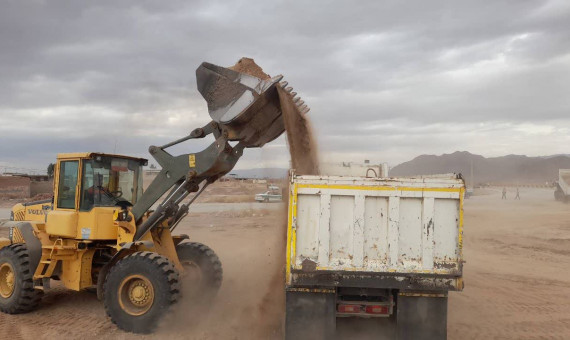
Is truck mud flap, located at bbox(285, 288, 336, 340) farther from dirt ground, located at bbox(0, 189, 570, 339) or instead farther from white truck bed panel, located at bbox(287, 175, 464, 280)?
dirt ground, located at bbox(0, 189, 570, 339)

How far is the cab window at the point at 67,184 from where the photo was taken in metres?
7.83

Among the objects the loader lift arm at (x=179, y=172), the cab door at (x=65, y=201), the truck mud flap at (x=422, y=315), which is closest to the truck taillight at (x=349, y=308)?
the truck mud flap at (x=422, y=315)

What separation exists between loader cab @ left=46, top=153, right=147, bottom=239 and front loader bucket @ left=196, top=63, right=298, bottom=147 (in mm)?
2265

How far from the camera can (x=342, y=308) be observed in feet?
19.6

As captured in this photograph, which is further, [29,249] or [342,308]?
[29,249]

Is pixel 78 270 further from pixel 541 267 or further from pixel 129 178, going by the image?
pixel 541 267

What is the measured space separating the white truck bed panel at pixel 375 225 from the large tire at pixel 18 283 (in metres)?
4.86

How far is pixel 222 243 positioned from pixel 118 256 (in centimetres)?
925

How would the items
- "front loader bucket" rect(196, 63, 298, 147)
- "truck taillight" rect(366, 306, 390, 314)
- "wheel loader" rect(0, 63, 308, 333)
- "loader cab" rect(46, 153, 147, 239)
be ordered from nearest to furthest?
"truck taillight" rect(366, 306, 390, 314), "front loader bucket" rect(196, 63, 298, 147), "wheel loader" rect(0, 63, 308, 333), "loader cab" rect(46, 153, 147, 239)

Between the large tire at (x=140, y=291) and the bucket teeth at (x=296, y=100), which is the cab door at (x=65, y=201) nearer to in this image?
the large tire at (x=140, y=291)

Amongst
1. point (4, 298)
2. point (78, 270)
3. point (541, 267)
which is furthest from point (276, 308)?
point (541, 267)

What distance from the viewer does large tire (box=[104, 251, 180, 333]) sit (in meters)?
6.88

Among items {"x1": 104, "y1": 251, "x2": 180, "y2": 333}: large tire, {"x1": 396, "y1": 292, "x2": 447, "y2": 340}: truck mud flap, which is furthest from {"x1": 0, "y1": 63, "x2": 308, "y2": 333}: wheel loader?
{"x1": 396, "y1": 292, "x2": 447, "y2": 340}: truck mud flap

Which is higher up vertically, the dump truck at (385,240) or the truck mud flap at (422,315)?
the dump truck at (385,240)
